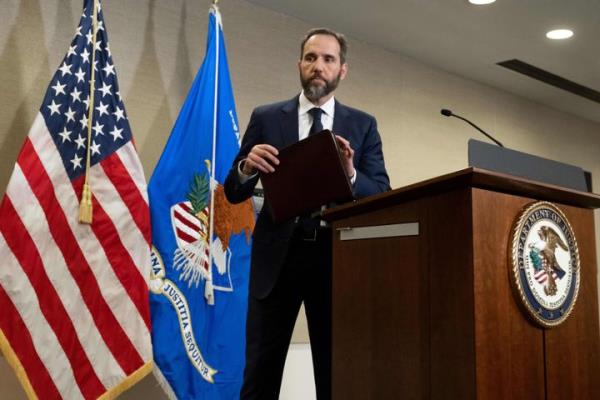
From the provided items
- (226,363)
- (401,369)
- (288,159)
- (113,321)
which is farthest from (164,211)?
(401,369)

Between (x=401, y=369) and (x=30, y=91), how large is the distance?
8.22 feet

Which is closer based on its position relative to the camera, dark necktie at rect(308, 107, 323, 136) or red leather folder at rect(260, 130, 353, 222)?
red leather folder at rect(260, 130, 353, 222)

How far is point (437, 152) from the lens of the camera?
534 cm

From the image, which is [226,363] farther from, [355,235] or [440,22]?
[440,22]

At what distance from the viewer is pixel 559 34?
461 cm

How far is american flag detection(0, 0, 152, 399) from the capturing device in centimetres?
267

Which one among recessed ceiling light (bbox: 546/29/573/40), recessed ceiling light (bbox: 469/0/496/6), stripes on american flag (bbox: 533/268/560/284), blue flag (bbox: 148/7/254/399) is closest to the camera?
stripes on american flag (bbox: 533/268/560/284)

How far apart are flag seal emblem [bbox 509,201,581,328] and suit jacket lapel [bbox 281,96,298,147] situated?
83cm

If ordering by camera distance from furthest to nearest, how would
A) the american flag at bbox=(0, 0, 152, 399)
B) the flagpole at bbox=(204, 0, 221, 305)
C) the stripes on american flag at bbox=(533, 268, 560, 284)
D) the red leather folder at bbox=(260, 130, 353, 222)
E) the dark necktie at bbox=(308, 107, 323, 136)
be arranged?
the flagpole at bbox=(204, 0, 221, 305) → the american flag at bbox=(0, 0, 152, 399) → the dark necktie at bbox=(308, 107, 323, 136) → the red leather folder at bbox=(260, 130, 353, 222) → the stripes on american flag at bbox=(533, 268, 560, 284)

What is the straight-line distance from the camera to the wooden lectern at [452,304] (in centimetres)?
128

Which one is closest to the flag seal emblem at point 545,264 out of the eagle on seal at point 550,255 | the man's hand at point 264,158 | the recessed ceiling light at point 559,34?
the eagle on seal at point 550,255

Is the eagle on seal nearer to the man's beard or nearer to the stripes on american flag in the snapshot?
the stripes on american flag

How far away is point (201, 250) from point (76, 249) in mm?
589

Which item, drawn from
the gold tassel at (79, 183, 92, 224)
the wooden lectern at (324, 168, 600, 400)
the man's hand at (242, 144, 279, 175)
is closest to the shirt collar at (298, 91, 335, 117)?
the man's hand at (242, 144, 279, 175)
